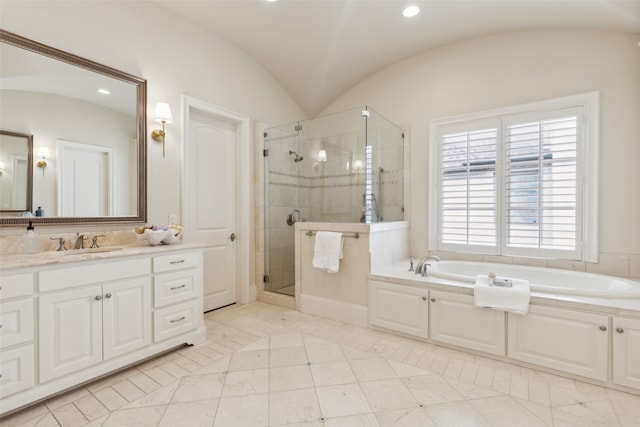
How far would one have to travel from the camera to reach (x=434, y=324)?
8.16 ft

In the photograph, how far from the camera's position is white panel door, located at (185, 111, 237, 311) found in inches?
124

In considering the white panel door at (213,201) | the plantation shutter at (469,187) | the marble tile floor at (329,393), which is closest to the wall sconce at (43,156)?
the white panel door at (213,201)

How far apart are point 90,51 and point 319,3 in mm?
1947

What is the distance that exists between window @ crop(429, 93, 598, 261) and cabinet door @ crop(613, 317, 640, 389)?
1088mm

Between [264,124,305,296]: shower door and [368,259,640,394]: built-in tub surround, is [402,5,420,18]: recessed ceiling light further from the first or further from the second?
[368,259,640,394]: built-in tub surround

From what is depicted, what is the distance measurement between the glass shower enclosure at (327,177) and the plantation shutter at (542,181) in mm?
1156

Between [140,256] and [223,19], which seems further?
[223,19]

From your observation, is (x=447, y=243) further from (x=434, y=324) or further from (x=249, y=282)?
(x=249, y=282)

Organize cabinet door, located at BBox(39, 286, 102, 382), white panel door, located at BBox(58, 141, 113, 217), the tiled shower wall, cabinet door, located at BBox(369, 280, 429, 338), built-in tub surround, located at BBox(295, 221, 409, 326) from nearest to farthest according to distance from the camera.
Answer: cabinet door, located at BBox(39, 286, 102, 382) → white panel door, located at BBox(58, 141, 113, 217) → cabinet door, located at BBox(369, 280, 429, 338) → built-in tub surround, located at BBox(295, 221, 409, 326) → the tiled shower wall

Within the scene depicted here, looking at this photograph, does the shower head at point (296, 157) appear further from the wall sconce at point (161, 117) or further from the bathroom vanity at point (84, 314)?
the bathroom vanity at point (84, 314)

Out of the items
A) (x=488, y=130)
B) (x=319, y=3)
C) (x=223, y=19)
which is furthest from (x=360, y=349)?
(x=223, y=19)

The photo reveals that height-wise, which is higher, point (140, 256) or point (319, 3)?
point (319, 3)

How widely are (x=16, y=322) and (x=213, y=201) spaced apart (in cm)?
194

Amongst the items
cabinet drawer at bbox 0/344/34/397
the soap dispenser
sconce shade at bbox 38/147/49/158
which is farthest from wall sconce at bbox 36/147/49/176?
cabinet drawer at bbox 0/344/34/397
